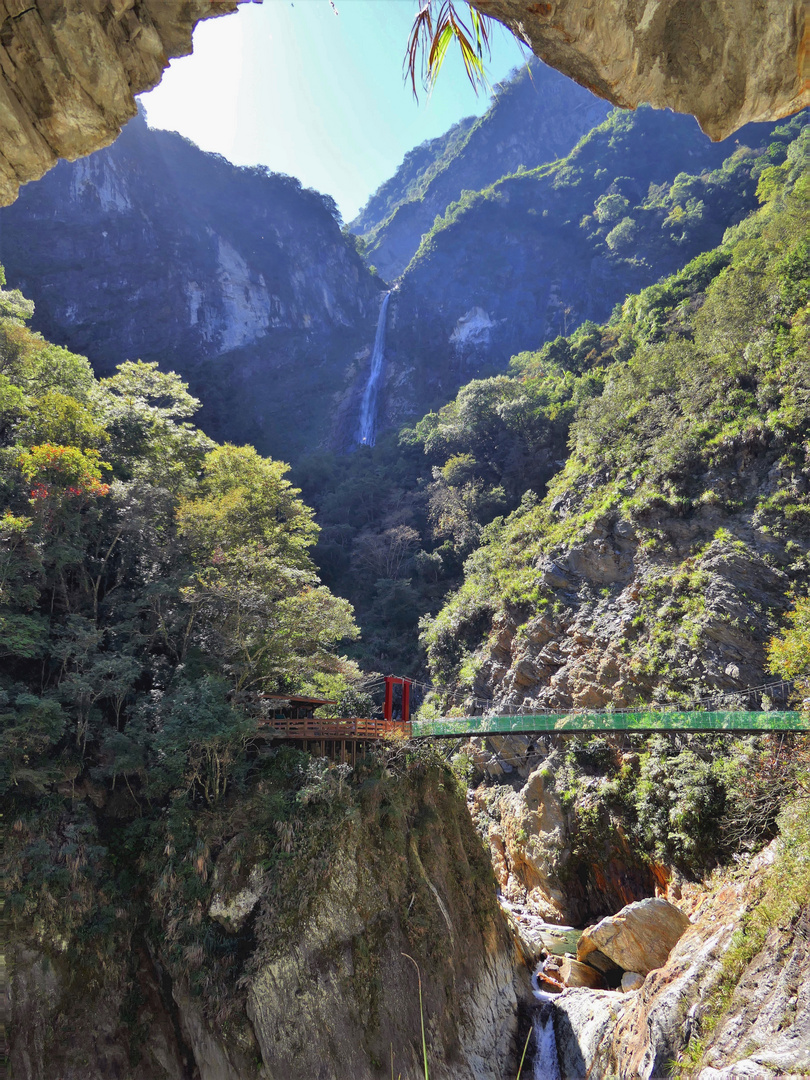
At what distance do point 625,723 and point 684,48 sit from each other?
959 cm

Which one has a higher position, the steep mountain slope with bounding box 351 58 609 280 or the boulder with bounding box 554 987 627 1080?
the steep mountain slope with bounding box 351 58 609 280

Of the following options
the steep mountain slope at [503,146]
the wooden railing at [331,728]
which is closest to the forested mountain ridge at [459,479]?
the wooden railing at [331,728]

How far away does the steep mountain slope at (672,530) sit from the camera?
40.6 feet

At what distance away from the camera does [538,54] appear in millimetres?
2545

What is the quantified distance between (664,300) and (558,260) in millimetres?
22709

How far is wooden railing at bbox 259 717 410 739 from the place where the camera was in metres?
9.74

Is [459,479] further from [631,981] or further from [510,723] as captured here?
[631,981]

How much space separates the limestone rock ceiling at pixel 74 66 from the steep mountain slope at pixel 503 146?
5976 cm

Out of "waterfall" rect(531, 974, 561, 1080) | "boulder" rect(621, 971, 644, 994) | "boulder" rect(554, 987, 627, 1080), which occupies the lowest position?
"waterfall" rect(531, 974, 561, 1080)

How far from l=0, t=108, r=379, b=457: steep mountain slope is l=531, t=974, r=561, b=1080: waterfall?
101 ft

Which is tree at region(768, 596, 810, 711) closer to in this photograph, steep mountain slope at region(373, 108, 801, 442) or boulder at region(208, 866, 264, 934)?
boulder at region(208, 866, 264, 934)

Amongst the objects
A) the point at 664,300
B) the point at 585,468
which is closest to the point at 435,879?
the point at 585,468

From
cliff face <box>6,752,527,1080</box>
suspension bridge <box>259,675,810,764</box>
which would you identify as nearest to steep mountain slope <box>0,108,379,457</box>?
suspension bridge <box>259,675,810,764</box>

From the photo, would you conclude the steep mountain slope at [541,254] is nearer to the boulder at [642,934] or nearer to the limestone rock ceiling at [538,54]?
the boulder at [642,934]
